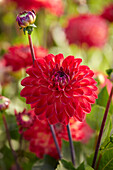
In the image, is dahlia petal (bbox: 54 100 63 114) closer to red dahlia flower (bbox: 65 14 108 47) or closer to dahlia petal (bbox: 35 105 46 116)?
dahlia petal (bbox: 35 105 46 116)

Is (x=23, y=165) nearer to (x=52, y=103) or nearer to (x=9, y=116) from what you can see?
(x=9, y=116)

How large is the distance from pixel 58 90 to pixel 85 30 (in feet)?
1.89

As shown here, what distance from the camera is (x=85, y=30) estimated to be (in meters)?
0.91

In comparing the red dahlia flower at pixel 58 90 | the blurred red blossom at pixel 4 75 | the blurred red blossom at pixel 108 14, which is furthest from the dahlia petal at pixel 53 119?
the blurred red blossom at pixel 108 14

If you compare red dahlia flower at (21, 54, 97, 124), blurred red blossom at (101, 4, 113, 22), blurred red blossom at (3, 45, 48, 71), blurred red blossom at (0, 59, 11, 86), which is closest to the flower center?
red dahlia flower at (21, 54, 97, 124)

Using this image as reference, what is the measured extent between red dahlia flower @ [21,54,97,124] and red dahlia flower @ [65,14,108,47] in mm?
554

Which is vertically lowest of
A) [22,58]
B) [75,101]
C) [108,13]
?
[75,101]

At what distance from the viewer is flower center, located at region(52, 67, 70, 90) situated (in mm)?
383

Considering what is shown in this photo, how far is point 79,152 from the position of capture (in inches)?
20.8

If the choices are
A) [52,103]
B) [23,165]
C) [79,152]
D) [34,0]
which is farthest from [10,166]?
[34,0]

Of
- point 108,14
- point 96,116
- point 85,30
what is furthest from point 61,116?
point 108,14

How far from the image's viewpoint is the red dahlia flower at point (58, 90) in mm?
361

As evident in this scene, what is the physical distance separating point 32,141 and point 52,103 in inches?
7.8

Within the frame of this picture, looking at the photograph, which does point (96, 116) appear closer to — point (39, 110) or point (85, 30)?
point (39, 110)
